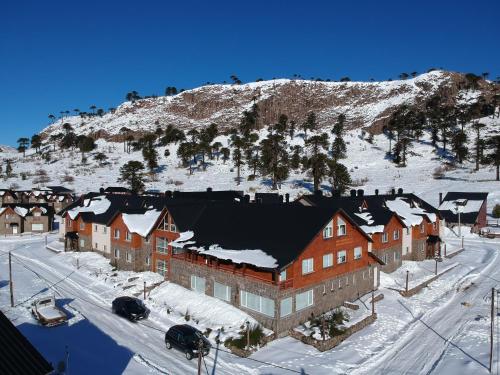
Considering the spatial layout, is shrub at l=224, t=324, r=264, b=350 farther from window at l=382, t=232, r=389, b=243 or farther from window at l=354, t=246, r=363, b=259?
window at l=382, t=232, r=389, b=243

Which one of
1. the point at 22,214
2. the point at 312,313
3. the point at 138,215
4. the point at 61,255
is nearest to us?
the point at 312,313

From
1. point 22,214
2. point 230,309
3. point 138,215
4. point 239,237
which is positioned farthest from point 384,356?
point 22,214

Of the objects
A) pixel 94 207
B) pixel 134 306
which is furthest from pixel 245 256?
pixel 94 207

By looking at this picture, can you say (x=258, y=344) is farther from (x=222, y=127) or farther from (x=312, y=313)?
(x=222, y=127)

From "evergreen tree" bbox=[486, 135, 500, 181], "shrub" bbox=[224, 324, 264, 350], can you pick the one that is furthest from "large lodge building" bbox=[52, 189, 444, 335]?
"evergreen tree" bbox=[486, 135, 500, 181]

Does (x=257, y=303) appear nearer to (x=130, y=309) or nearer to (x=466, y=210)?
(x=130, y=309)

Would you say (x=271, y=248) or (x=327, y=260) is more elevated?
(x=271, y=248)
